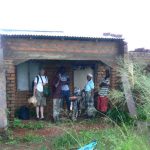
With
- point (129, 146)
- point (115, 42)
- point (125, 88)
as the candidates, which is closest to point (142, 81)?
point (129, 146)

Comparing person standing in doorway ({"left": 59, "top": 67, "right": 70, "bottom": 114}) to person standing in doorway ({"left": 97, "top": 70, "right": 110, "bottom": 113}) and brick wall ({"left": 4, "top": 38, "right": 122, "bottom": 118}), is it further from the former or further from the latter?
brick wall ({"left": 4, "top": 38, "right": 122, "bottom": 118})

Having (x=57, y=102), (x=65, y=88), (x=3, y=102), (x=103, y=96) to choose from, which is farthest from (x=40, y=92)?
(x=3, y=102)

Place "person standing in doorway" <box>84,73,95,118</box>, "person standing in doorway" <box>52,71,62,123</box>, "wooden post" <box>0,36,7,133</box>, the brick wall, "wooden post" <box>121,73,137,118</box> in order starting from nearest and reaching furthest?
"wooden post" <box>0,36,7,133</box>
the brick wall
"wooden post" <box>121,73,137,118</box>
"person standing in doorway" <box>52,71,62,123</box>
"person standing in doorway" <box>84,73,95,118</box>

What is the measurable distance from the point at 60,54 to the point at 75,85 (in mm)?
2759

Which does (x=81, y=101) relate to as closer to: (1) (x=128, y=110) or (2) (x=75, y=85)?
(2) (x=75, y=85)

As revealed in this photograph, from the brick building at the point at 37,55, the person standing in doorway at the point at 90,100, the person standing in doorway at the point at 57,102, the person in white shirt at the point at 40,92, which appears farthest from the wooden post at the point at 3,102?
the person standing in doorway at the point at 90,100

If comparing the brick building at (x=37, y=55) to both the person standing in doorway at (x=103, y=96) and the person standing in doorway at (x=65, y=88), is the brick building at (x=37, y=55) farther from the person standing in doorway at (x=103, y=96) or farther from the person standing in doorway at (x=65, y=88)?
the person standing in doorway at (x=65, y=88)

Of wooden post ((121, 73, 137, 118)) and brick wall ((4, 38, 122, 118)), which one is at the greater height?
brick wall ((4, 38, 122, 118))

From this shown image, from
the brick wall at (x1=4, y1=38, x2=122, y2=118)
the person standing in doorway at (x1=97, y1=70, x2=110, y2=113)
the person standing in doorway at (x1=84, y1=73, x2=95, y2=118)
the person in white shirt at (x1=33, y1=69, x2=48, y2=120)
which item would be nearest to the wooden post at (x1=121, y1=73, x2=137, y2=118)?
the brick wall at (x1=4, y1=38, x2=122, y2=118)

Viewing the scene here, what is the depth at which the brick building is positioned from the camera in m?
10.5

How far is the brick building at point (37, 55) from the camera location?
34.4 feet

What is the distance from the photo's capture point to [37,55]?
10945mm

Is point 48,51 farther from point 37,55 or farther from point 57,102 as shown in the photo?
point 57,102

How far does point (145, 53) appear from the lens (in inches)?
517
